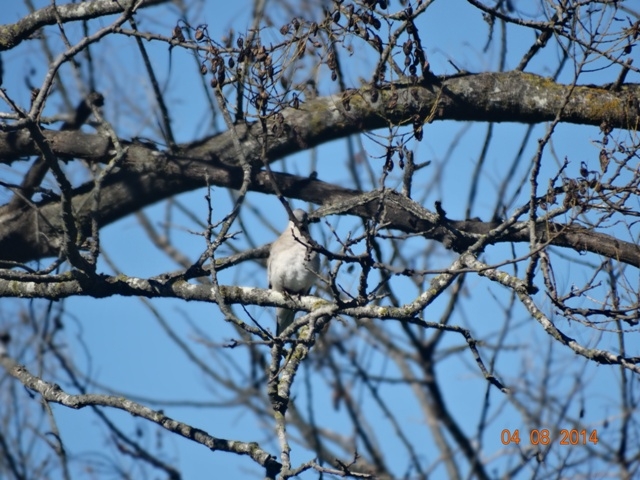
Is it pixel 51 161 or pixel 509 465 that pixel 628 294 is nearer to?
pixel 51 161

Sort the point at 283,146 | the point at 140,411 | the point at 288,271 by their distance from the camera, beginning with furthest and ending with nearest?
the point at 288,271 < the point at 283,146 < the point at 140,411

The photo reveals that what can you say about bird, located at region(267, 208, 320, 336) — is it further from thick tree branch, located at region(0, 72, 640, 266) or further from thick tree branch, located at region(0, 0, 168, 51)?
thick tree branch, located at region(0, 0, 168, 51)

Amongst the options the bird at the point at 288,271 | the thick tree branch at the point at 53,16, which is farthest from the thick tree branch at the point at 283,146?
the thick tree branch at the point at 53,16

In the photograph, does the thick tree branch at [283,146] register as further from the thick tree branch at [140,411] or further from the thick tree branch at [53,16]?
the thick tree branch at [140,411]

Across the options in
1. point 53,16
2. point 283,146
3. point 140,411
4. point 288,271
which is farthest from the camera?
point 288,271

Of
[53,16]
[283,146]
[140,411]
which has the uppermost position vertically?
[53,16]

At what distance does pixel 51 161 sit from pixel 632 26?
9.27ft

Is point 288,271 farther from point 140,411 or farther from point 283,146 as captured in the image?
point 140,411

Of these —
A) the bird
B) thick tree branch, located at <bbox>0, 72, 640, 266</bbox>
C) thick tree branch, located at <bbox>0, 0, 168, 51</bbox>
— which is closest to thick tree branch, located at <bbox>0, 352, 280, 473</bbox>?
thick tree branch, located at <bbox>0, 72, 640, 266</bbox>

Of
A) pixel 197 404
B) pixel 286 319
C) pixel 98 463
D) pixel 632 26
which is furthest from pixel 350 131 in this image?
pixel 197 404

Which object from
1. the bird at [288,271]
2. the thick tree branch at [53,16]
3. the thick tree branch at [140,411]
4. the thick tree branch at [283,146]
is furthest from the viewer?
the bird at [288,271]

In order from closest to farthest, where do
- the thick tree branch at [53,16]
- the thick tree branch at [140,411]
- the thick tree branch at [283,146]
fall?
the thick tree branch at [140,411]
the thick tree branch at [53,16]
the thick tree branch at [283,146]

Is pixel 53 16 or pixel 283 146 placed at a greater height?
pixel 53 16

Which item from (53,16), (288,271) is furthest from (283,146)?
(53,16)
